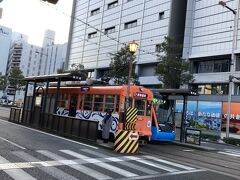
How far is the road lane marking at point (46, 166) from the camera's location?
862 centimetres

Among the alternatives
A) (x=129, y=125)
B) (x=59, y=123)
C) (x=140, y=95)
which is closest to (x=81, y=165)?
(x=129, y=125)

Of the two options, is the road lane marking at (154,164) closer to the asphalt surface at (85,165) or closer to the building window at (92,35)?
the asphalt surface at (85,165)

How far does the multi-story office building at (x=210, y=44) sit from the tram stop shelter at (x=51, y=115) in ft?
79.1

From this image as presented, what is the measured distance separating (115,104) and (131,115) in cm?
127

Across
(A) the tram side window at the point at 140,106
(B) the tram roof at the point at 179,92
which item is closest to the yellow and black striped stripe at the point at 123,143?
(A) the tram side window at the point at 140,106

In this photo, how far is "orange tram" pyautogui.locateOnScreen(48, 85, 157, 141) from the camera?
16938 millimetres

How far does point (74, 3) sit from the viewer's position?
253 ft

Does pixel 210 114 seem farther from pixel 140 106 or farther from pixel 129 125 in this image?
pixel 129 125

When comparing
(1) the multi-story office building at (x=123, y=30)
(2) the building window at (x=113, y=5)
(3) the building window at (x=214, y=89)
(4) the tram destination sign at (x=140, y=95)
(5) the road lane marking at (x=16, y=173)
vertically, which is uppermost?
(2) the building window at (x=113, y=5)

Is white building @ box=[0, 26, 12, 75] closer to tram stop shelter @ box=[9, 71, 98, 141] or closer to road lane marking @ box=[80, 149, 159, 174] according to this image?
tram stop shelter @ box=[9, 71, 98, 141]

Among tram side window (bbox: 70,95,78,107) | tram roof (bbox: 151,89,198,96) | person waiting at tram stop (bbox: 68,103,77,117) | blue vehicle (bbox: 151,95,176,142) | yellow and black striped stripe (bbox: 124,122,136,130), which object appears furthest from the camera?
tram roof (bbox: 151,89,198,96)

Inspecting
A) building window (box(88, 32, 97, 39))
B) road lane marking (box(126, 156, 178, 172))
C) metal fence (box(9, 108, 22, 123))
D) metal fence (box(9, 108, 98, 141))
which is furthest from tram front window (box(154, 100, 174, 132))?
building window (box(88, 32, 97, 39))

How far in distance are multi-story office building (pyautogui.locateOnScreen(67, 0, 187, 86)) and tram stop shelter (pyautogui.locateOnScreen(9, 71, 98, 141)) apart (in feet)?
60.3

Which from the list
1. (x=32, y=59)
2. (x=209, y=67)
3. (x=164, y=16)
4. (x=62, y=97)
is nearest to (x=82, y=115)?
(x=62, y=97)
